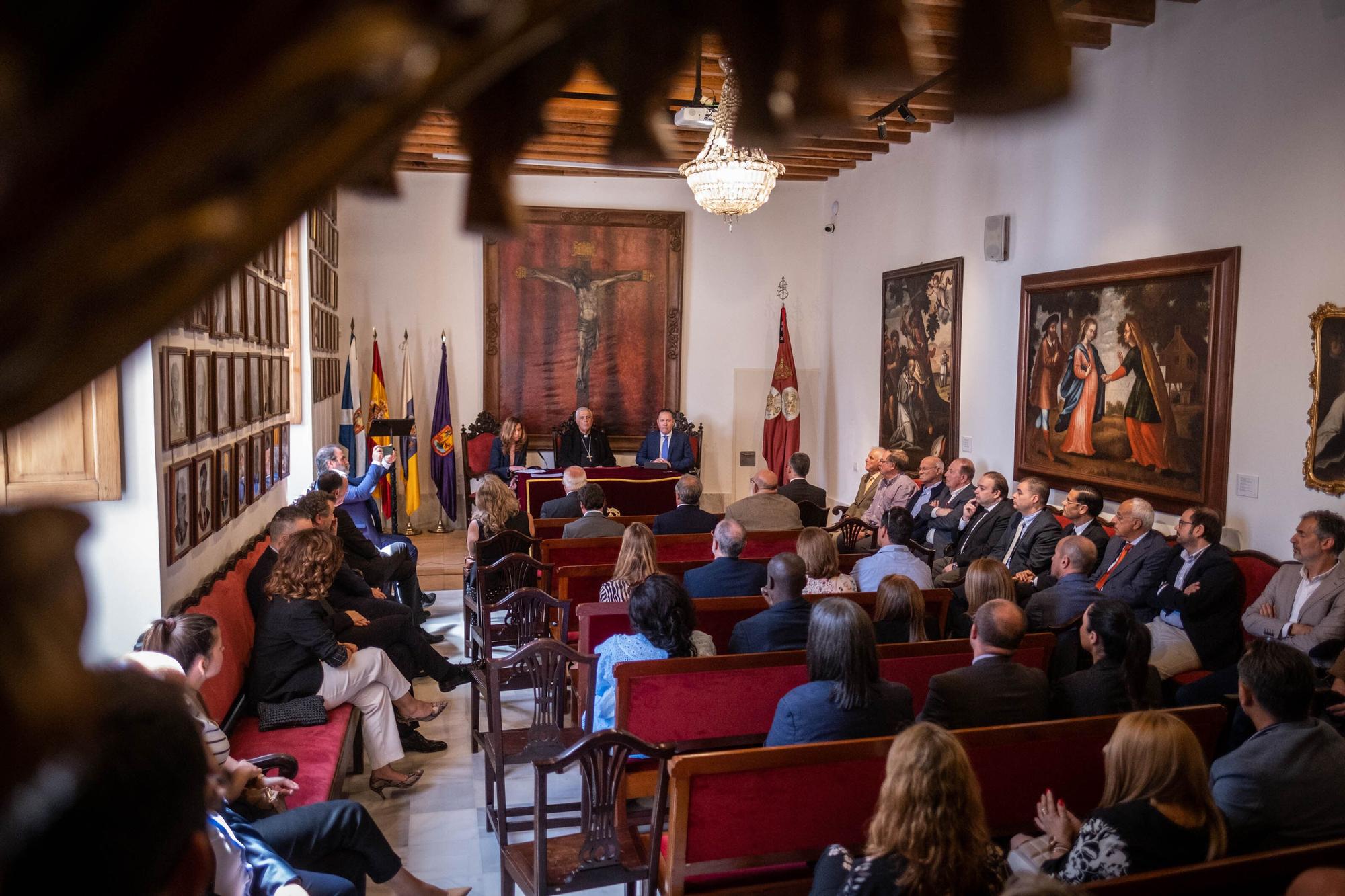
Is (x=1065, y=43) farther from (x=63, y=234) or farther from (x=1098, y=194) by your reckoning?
(x=1098, y=194)

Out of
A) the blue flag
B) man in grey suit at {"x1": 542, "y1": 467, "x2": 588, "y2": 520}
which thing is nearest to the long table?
the blue flag

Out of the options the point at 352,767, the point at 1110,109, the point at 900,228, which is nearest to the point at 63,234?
the point at 352,767

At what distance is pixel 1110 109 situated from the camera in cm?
735

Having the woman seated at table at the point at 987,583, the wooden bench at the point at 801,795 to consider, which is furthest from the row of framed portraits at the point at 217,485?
the woman seated at table at the point at 987,583

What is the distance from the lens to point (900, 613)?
464 centimetres

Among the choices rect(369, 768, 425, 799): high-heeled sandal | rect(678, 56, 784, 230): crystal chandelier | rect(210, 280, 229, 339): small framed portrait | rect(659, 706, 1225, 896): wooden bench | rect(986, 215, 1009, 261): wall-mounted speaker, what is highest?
rect(678, 56, 784, 230): crystal chandelier

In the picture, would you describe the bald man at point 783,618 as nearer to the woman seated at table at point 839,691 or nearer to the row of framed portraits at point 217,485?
the woman seated at table at point 839,691

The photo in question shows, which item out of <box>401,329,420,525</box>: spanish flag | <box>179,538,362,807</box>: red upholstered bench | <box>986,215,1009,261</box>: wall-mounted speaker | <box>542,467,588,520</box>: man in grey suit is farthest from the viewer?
<box>401,329,420,525</box>: spanish flag

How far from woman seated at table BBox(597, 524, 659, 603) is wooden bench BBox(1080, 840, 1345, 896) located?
320cm

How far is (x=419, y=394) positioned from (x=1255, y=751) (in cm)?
1107

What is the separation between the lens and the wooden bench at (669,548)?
678 centimetres

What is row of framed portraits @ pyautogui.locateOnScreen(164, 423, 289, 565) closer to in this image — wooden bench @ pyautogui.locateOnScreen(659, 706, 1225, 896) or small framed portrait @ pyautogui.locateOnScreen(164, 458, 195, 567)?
small framed portrait @ pyautogui.locateOnScreen(164, 458, 195, 567)

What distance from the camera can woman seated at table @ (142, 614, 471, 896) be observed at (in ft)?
10.5

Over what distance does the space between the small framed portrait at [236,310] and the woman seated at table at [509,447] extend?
599cm
